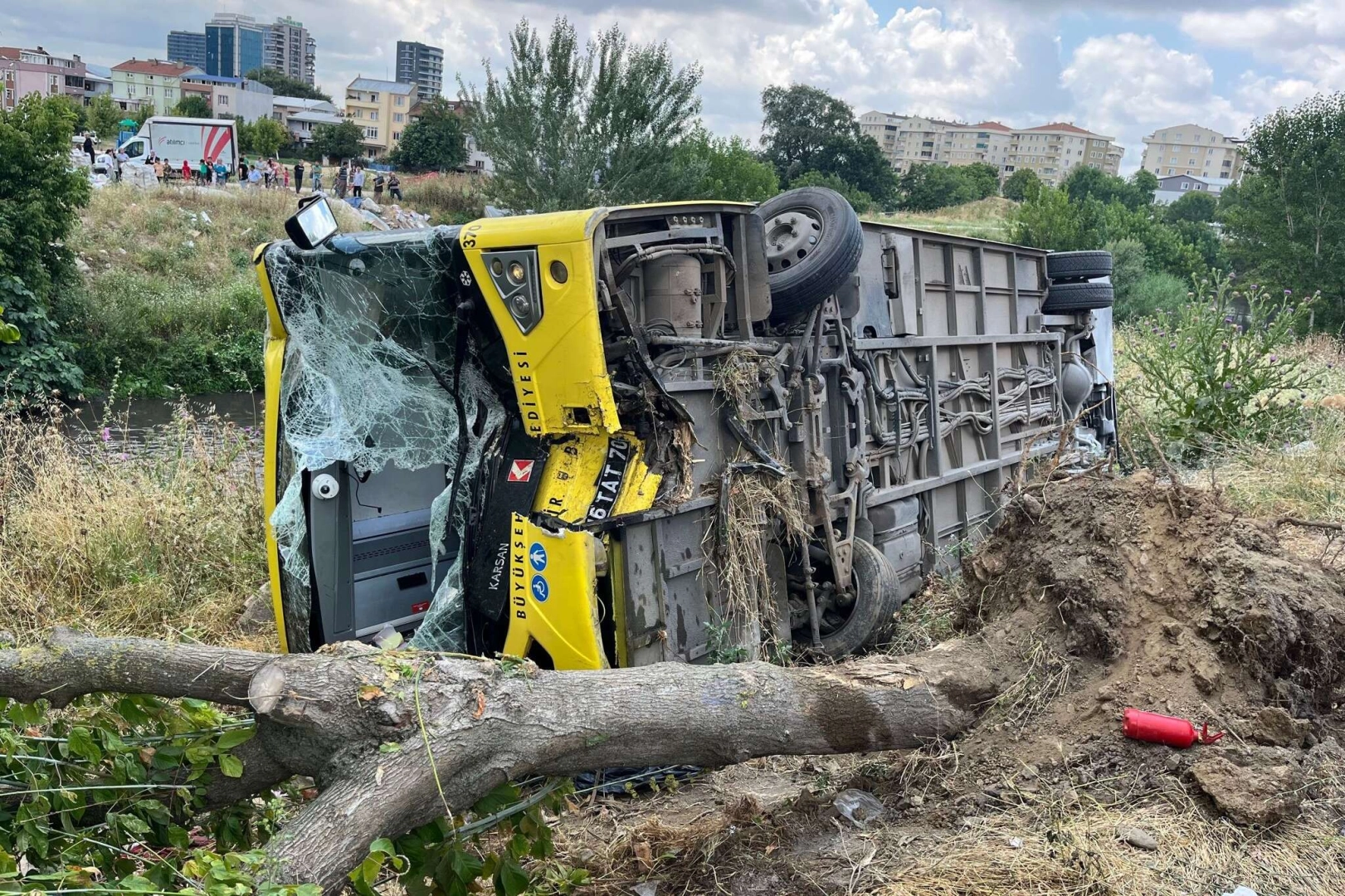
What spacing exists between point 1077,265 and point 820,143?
5493 centimetres

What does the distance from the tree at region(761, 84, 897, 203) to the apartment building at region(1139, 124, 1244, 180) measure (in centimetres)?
10106

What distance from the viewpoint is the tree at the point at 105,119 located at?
49.8 meters

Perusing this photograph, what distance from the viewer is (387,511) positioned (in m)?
5.22

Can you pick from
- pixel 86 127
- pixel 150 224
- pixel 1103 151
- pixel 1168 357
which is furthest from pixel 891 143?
pixel 1168 357

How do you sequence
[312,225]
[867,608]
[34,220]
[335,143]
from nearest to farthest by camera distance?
[312,225] → [867,608] → [34,220] → [335,143]

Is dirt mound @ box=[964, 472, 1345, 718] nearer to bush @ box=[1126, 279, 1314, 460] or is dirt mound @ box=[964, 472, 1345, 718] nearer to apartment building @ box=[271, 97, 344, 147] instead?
bush @ box=[1126, 279, 1314, 460]

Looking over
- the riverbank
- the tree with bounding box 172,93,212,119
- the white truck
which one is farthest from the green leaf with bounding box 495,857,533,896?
the tree with bounding box 172,93,212,119

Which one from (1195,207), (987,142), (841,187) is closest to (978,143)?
(987,142)

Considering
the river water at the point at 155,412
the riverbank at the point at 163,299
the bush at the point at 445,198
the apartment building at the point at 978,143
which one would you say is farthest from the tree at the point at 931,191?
the apartment building at the point at 978,143

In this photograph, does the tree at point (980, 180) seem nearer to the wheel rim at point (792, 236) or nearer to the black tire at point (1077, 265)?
the black tire at point (1077, 265)

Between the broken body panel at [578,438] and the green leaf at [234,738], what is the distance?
1.47 m

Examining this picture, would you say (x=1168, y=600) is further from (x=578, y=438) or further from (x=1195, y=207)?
(x=1195, y=207)

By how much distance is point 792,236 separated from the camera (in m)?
5.38

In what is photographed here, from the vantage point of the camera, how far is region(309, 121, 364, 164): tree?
57656mm
